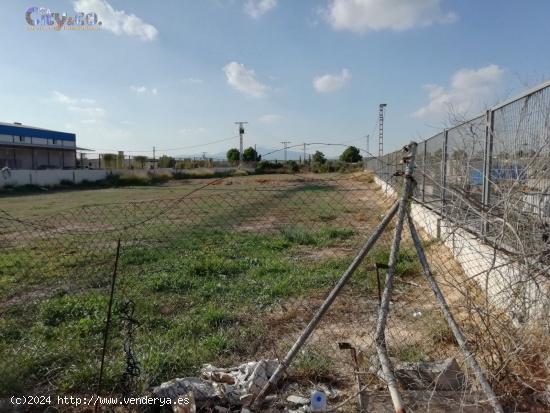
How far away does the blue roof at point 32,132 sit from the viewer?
135ft

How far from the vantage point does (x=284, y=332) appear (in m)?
4.27

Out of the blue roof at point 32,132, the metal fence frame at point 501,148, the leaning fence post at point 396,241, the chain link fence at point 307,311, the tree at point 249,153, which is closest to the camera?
the leaning fence post at point 396,241

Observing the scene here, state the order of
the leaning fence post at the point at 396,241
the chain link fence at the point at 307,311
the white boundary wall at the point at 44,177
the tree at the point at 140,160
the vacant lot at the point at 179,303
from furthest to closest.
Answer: the tree at the point at 140,160 < the white boundary wall at the point at 44,177 < the vacant lot at the point at 179,303 < the chain link fence at the point at 307,311 < the leaning fence post at the point at 396,241

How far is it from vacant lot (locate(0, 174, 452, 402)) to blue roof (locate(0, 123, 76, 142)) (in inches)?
1500

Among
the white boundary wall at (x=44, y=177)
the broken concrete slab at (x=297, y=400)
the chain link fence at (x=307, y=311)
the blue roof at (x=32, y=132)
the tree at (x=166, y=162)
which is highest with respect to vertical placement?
the blue roof at (x=32, y=132)

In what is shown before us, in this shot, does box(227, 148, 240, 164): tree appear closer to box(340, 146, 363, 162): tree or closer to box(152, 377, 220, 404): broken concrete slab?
box(340, 146, 363, 162): tree

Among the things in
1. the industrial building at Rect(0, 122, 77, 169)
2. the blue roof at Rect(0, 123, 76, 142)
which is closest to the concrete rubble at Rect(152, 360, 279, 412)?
the industrial building at Rect(0, 122, 77, 169)

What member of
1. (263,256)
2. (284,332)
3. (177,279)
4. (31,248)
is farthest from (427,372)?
(31,248)

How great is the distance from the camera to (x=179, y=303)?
5.15 m

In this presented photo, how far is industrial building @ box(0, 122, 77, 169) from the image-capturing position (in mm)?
41562

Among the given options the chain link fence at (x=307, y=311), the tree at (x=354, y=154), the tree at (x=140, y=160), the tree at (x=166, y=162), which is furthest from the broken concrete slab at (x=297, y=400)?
the tree at (x=166, y=162)

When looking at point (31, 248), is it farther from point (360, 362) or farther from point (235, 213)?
point (360, 362)

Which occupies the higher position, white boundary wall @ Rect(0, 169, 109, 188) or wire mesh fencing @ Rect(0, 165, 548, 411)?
white boundary wall @ Rect(0, 169, 109, 188)

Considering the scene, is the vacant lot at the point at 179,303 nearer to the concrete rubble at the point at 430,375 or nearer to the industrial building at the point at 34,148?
the concrete rubble at the point at 430,375
